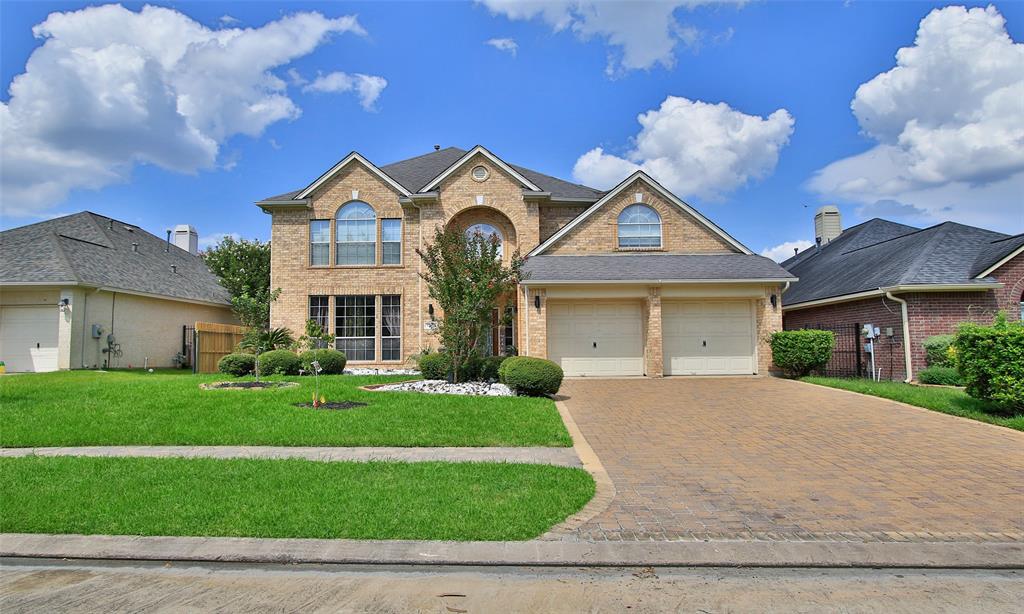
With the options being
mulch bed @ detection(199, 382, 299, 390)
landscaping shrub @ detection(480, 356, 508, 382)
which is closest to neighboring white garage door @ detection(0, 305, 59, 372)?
mulch bed @ detection(199, 382, 299, 390)

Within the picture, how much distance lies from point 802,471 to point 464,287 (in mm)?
8758

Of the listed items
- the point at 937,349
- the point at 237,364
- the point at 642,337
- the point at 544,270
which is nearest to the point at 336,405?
the point at 237,364

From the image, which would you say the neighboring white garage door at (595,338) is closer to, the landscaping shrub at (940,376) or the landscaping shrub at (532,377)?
the landscaping shrub at (532,377)

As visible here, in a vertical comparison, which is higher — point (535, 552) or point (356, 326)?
point (356, 326)

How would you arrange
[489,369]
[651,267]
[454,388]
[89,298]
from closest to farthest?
[454,388], [489,369], [651,267], [89,298]

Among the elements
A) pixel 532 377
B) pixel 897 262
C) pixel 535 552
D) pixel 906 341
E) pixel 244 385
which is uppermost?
pixel 897 262

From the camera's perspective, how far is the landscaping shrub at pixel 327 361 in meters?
17.4

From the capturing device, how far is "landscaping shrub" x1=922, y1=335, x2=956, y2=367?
48.7 feet

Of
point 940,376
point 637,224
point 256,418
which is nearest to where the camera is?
point 256,418

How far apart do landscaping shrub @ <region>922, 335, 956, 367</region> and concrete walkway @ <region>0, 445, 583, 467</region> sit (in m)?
12.9

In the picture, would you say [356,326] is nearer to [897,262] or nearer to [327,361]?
[327,361]

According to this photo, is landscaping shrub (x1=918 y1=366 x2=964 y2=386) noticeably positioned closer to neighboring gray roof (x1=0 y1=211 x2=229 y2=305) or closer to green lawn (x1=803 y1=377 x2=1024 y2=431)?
green lawn (x1=803 y1=377 x2=1024 y2=431)

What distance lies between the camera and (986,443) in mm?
8297

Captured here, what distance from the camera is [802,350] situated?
16.2 m
